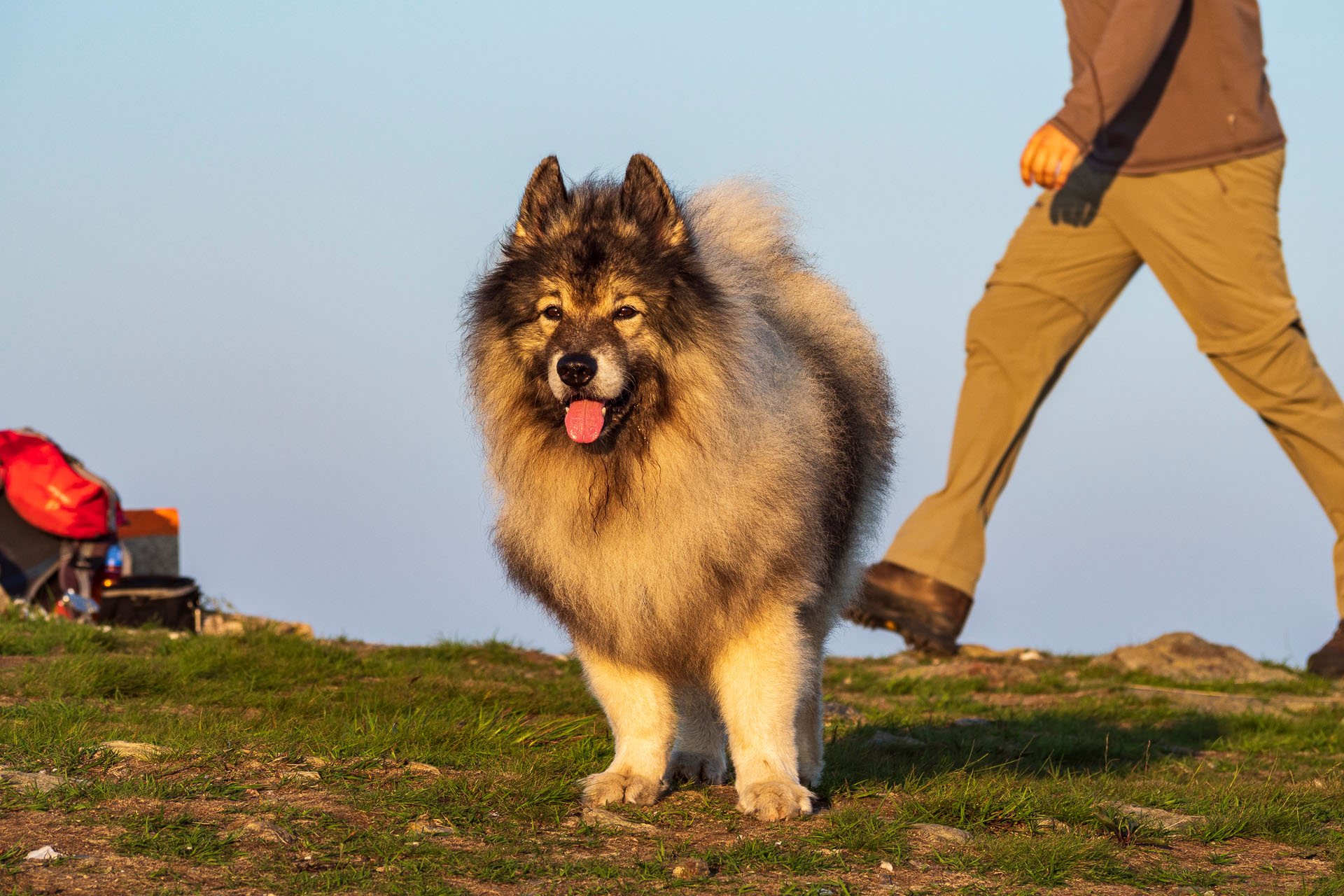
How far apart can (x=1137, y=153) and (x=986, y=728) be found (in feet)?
9.52

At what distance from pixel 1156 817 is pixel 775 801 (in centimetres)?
125

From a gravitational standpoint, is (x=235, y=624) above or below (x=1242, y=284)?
below

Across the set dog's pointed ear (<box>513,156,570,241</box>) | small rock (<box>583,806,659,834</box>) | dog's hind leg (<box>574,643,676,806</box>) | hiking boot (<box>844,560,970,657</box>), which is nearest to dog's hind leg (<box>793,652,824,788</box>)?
dog's hind leg (<box>574,643,676,806</box>)

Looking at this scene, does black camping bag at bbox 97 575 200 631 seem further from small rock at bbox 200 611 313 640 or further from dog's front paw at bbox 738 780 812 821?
dog's front paw at bbox 738 780 812 821

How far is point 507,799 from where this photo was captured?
3.42 metres

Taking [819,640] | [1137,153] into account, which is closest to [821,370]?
[819,640]

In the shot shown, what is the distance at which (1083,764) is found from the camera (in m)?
5.20

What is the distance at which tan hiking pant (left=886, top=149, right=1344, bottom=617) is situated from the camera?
6168mm

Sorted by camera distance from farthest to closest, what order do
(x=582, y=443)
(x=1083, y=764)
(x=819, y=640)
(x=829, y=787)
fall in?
(x=1083, y=764) → (x=819, y=640) → (x=829, y=787) → (x=582, y=443)

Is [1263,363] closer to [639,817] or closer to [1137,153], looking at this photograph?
[1137,153]

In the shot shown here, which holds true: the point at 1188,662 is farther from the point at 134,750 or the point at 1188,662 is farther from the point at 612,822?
the point at 134,750

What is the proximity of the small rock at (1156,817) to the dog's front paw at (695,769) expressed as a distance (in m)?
1.16

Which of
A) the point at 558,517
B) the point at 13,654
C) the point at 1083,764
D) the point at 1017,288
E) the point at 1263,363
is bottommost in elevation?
the point at 1083,764

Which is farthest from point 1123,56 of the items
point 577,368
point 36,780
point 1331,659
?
point 36,780
